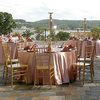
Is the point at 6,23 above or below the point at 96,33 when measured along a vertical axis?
above

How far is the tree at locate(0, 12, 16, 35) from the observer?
1656cm

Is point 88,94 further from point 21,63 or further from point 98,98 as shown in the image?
point 21,63

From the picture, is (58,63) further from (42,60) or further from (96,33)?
(96,33)

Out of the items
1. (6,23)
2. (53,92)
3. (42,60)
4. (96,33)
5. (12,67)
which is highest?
(6,23)

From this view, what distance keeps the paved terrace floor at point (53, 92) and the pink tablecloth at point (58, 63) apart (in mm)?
168

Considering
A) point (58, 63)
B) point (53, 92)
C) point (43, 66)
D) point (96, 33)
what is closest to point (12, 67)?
point (43, 66)

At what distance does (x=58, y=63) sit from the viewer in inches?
246

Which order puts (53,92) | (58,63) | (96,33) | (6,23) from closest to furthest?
(53,92), (58,63), (96,33), (6,23)

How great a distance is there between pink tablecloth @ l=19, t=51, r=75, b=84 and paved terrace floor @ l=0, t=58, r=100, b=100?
6.6 inches

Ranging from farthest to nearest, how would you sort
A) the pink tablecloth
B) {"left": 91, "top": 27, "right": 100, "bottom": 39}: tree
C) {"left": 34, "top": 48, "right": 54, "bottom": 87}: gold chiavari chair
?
{"left": 91, "top": 27, "right": 100, "bottom": 39}: tree
the pink tablecloth
{"left": 34, "top": 48, "right": 54, "bottom": 87}: gold chiavari chair

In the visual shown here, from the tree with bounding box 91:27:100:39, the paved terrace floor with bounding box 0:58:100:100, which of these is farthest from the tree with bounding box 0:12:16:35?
the paved terrace floor with bounding box 0:58:100:100

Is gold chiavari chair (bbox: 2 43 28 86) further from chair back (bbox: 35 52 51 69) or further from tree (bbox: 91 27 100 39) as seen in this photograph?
tree (bbox: 91 27 100 39)

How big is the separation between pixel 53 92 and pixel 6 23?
11366 mm

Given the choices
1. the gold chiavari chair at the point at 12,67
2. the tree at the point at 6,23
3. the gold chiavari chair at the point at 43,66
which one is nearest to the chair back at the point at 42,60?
the gold chiavari chair at the point at 43,66
